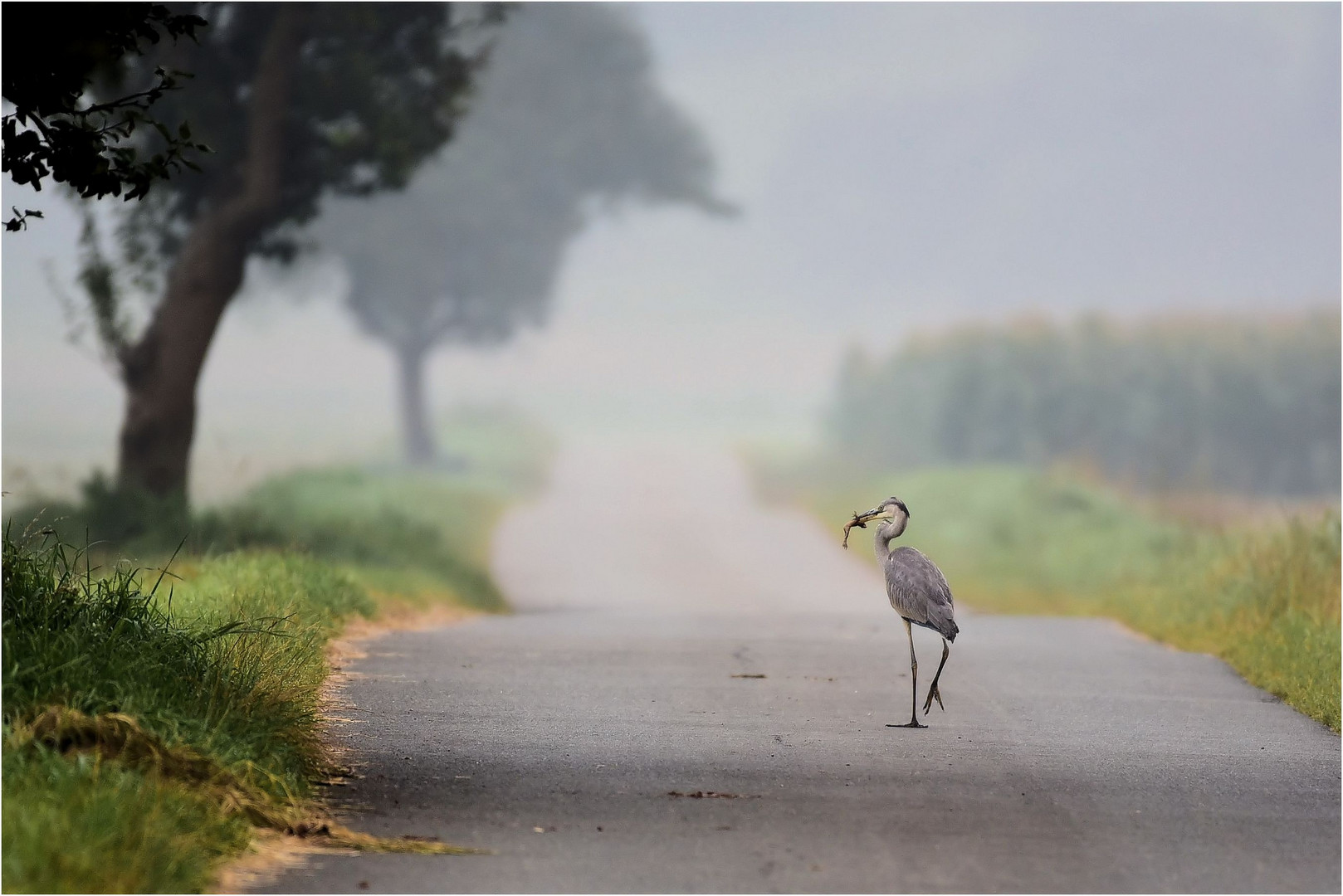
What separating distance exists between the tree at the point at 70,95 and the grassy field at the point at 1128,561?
8.29 meters

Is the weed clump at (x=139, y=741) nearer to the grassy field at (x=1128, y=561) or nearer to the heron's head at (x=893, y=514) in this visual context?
the heron's head at (x=893, y=514)

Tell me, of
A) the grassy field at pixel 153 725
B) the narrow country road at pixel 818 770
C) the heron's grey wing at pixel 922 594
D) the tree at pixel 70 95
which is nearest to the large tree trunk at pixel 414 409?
the narrow country road at pixel 818 770

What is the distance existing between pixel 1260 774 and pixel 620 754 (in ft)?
11.7

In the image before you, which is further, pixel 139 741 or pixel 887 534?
pixel 887 534

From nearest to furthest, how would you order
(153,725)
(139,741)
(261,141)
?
(139,741)
(153,725)
(261,141)

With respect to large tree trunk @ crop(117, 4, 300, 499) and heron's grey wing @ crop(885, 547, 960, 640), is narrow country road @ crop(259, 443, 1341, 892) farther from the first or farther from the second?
large tree trunk @ crop(117, 4, 300, 499)

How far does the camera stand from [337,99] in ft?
74.7

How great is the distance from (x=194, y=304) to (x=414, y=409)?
26462 mm

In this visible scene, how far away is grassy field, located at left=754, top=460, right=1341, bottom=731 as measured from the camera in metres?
14.1

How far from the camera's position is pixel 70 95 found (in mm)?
7887

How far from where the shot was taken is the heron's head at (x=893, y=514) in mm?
10508

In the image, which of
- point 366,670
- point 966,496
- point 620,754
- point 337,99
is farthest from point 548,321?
point 620,754

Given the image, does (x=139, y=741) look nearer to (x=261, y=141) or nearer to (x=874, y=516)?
(x=874, y=516)

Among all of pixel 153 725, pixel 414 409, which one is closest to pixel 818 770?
pixel 153 725
